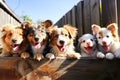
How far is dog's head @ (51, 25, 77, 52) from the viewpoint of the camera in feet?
9.23

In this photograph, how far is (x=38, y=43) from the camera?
2.73 meters

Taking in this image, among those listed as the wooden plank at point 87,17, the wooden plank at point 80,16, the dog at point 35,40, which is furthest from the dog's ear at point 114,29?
the wooden plank at point 80,16

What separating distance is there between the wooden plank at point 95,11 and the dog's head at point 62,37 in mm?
555

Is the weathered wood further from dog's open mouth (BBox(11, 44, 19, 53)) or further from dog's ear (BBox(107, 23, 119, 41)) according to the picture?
dog's ear (BBox(107, 23, 119, 41))

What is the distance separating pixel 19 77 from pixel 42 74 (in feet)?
0.65

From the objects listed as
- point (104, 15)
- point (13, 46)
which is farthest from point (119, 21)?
point (13, 46)

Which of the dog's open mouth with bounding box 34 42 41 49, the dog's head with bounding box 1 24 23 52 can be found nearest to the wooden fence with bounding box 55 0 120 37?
the dog's open mouth with bounding box 34 42 41 49

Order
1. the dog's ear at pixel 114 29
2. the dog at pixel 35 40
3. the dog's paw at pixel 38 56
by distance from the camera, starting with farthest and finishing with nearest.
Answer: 1. the dog's ear at pixel 114 29
2. the dog at pixel 35 40
3. the dog's paw at pixel 38 56

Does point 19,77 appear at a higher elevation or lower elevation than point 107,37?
lower

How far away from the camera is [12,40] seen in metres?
2.77

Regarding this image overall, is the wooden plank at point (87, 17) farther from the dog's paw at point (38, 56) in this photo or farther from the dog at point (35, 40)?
the dog's paw at point (38, 56)

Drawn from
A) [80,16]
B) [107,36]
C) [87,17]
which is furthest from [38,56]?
[80,16]

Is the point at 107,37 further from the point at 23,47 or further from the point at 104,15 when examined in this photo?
the point at 23,47

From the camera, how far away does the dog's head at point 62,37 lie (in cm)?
281
